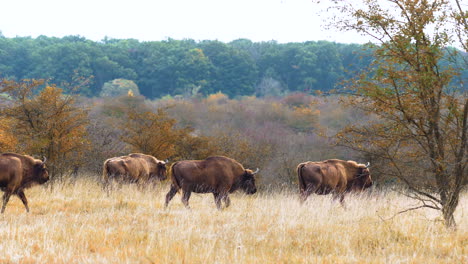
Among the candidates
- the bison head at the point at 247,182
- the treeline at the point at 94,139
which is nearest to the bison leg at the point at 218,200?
the bison head at the point at 247,182

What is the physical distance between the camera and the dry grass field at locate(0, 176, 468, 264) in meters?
6.61

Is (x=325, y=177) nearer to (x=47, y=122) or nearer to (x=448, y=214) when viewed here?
(x=448, y=214)

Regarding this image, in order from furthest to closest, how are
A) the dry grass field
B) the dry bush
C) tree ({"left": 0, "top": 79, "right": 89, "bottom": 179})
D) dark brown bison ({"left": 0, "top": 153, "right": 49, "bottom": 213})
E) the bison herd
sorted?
the dry bush < tree ({"left": 0, "top": 79, "right": 89, "bottom": 179}) < the bison herd < dark brown bison ({"left": 0, "top": 153, "right": 49, "bottom": 213}) < the dry grass field

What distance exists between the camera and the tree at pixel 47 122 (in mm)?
17373

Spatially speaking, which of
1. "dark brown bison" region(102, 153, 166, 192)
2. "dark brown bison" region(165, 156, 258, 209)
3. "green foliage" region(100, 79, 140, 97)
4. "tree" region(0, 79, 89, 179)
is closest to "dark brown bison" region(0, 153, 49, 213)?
"dark brown bison" region(165, 156, 258, 209)

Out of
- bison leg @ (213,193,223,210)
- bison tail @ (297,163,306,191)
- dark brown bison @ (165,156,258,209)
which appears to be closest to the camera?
bison leg @ (213,193,223,210)

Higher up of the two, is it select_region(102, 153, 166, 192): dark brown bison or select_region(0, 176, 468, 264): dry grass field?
select_region(0, 176, 468, 264): dry grass field

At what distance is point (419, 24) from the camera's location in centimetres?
888

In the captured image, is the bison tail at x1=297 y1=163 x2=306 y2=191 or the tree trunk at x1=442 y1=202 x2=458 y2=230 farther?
the bison tail at x1=297 y1=163 x2=306 y2=191

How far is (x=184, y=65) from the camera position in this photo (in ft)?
305

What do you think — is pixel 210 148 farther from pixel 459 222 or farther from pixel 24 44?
pixel 24 44

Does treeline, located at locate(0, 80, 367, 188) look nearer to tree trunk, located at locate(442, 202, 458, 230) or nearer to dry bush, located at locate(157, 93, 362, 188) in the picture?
dry bush, located at locate(157, 93, 362, 188)

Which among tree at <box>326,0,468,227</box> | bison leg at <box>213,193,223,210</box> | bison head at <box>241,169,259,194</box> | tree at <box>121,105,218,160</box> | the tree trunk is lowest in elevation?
tree at <box>121,105,218,160</box>

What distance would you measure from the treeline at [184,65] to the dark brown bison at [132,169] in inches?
2721
